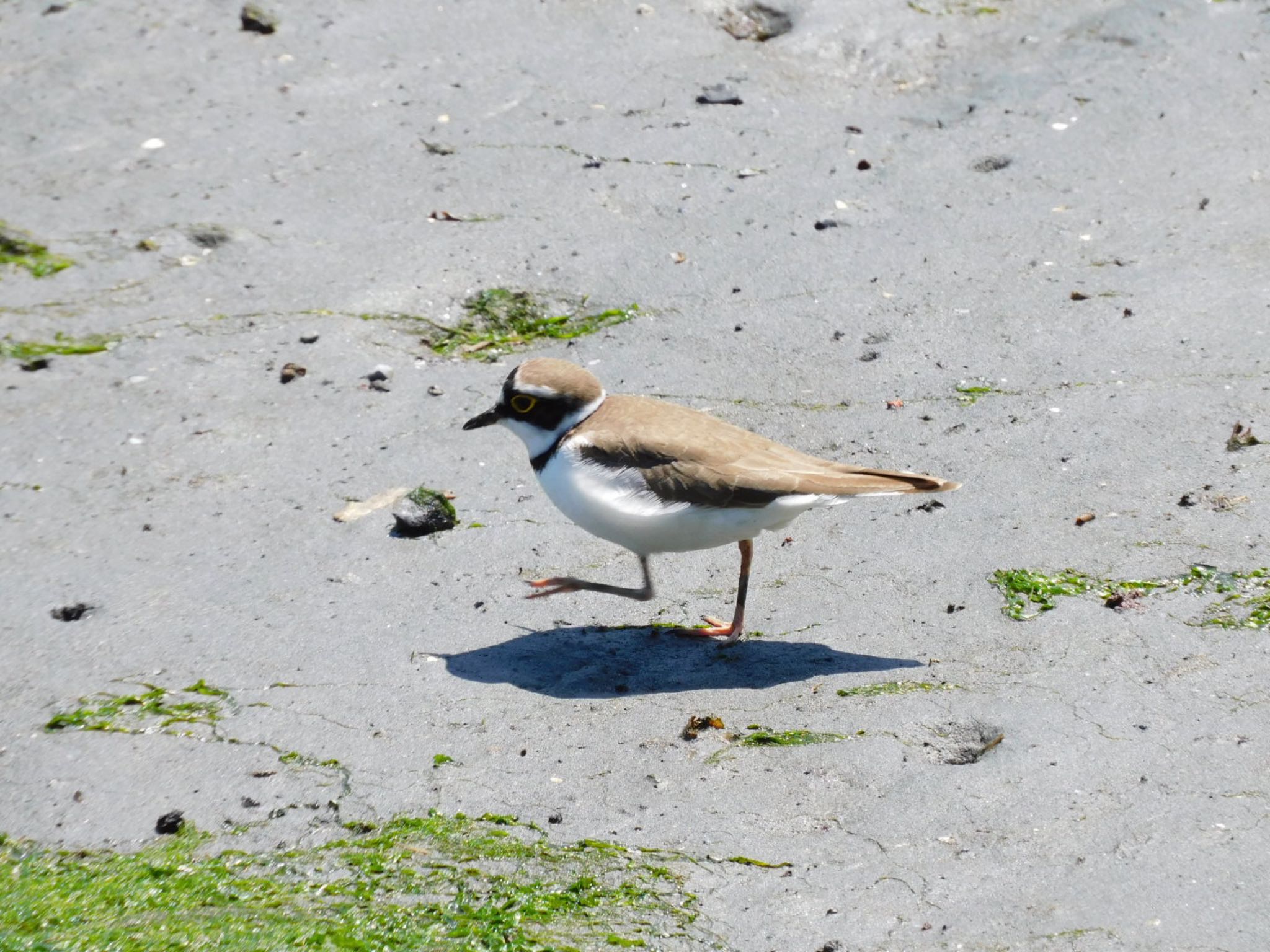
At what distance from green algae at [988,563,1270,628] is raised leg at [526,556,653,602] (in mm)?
1454

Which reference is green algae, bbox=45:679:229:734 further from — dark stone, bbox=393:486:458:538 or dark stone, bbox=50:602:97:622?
dark stone, bbox=393:486:458:538

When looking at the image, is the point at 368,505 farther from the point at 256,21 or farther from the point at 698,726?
the point at 256,21

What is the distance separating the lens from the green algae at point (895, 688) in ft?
16.3

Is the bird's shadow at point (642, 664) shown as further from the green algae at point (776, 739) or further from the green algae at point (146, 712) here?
the green algae at point (146, 712)

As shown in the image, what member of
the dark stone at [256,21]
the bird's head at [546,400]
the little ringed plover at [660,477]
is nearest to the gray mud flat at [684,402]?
the dark stone at [256,21]

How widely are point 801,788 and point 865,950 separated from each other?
81cm

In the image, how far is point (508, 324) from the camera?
7.59m

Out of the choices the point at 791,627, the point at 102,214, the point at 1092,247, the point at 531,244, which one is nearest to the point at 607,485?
→ the point at 791,627

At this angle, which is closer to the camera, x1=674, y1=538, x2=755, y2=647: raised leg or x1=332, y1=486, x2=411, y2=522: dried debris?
x1=674, y1=538, x2=755, y2=647: raised leg

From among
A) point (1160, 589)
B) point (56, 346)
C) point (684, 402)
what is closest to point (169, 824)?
point (684, 402)

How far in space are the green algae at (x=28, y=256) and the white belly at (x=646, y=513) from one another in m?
4.17

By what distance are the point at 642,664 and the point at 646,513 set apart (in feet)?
2.05

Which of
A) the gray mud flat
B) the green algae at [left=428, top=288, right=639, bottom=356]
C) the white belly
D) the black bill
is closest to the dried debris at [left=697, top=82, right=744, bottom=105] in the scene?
the gray mud flat

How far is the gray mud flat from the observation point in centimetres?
434
